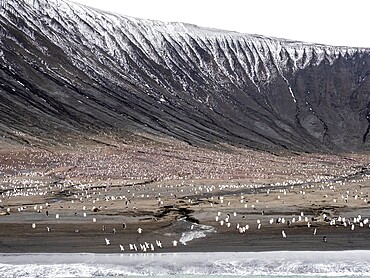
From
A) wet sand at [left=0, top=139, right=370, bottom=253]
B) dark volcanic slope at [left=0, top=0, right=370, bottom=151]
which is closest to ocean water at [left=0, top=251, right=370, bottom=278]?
wet sand at [left=0, top=139, right=370, bottom=253]

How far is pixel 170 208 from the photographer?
1873 inches

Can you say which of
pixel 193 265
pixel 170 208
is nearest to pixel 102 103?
pixel 170 208

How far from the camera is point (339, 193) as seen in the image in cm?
5975

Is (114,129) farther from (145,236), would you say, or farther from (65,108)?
(145,236)

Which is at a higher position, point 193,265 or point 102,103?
point 102,103

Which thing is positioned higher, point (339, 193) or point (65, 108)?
point (65, 108)

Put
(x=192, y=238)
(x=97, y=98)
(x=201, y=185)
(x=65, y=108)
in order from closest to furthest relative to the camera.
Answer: (x=192, y=238) → (x=201, y=185) → (x=65, y=108) → (x=97, y=98)

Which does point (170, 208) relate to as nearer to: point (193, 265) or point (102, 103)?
point (193, 265)

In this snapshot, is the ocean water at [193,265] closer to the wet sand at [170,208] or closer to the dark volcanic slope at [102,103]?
the wet sand at [170,208]

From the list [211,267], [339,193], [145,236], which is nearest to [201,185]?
[339,193]

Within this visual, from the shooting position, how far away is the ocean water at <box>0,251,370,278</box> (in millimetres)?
27469

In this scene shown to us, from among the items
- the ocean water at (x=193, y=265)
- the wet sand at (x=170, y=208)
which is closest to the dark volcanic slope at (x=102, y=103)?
the wet sand at (x=170, y=208)

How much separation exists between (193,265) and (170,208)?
753 inches

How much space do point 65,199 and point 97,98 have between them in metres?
109
